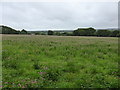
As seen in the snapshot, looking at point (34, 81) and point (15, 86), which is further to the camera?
point (34, 81)

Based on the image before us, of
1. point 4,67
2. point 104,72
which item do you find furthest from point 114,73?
point 4,67

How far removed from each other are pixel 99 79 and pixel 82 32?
279 ft

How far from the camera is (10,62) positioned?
7.17 meters

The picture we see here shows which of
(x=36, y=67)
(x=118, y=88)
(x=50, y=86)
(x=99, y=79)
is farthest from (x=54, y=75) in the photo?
(x=118, y=88)

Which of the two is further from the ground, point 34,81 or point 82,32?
point 82,32

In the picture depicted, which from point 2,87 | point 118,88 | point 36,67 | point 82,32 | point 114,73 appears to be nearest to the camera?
point 2,87

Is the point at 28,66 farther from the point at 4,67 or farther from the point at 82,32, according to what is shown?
the point at 82,32

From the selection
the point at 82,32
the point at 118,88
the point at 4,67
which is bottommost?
the point at 118,88

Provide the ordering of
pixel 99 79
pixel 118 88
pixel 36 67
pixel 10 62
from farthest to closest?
pixel 10 62 → pixel 36 67 → pixel 99 79 → pixel 118 88

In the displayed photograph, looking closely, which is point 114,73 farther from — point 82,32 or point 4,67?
point 82,32

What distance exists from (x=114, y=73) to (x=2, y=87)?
536cm

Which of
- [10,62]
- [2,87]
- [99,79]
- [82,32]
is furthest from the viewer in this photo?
[82,32]

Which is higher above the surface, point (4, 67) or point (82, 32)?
point (82, 32)

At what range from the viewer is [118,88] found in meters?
4.68
